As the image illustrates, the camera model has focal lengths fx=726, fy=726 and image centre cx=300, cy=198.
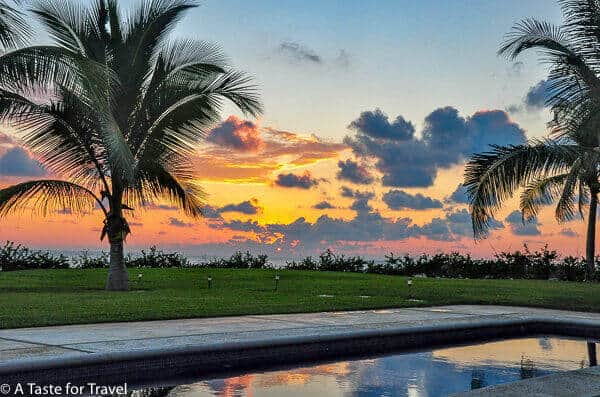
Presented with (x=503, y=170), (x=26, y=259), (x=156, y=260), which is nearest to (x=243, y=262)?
(x=156, y=260)

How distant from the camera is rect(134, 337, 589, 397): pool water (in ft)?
23.1

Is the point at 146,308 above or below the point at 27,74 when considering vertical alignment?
below

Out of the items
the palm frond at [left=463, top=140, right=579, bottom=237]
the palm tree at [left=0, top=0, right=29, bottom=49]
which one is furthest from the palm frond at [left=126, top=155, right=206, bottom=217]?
the palm frond at [left=463, top=140, right=579, bottom=237]

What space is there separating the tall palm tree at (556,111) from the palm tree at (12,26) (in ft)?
29.1

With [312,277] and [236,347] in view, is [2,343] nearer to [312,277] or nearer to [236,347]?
[236,347]

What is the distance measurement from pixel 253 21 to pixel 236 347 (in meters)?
11.1

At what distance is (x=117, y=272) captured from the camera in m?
16.9

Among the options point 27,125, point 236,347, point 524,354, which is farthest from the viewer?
→ point 27,125

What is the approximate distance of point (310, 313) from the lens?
12008 millimetres

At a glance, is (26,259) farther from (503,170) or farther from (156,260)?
(503,170)

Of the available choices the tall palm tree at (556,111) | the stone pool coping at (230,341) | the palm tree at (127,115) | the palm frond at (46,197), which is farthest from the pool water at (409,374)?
the palm frond at (46,197)

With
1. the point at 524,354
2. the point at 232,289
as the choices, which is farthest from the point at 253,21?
the point at 524,354

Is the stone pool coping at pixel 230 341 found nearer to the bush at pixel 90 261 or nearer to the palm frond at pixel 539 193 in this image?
the palm frond at pixel 539 193

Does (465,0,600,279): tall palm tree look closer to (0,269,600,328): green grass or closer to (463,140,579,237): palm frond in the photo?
(463,140,579,237): palm frond
